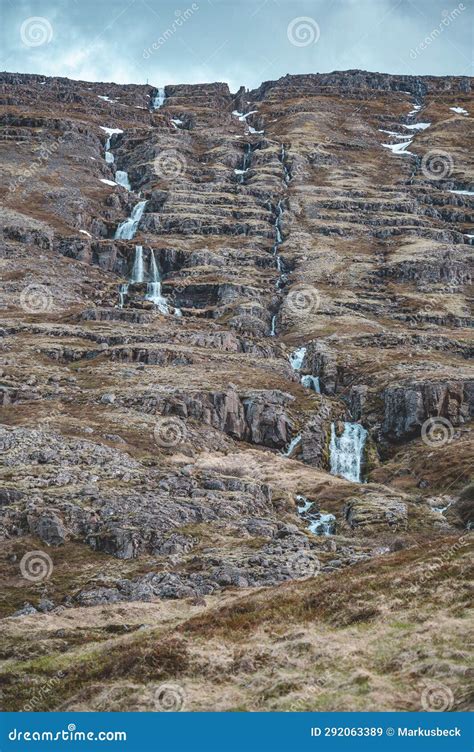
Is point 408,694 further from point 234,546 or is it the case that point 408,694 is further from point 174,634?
point 234,546

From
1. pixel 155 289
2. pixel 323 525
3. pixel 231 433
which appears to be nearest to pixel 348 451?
pixel 231 433

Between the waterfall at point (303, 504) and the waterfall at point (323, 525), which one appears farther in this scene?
the waterfall at point (303, 504)

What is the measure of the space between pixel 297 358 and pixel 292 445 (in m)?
30.8

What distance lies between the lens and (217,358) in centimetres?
8988

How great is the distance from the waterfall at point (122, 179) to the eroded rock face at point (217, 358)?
1.82 meters

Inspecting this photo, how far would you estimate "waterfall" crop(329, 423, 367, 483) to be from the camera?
225 ft

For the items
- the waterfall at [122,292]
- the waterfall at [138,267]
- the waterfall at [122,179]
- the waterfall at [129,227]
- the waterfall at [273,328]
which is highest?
the waterfall at [122,179]

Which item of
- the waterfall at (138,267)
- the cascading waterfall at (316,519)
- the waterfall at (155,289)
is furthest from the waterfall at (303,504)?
the waterfall at (138,267)

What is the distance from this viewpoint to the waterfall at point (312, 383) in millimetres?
88812

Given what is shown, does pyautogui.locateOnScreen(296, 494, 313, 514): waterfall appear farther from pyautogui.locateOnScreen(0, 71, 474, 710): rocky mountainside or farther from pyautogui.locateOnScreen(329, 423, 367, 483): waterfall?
pyautogui.locateOnScreen(329, 423, 367, 483): waterfall

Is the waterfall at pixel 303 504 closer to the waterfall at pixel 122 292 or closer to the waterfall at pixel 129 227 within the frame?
the waterfall at pixel 122 292

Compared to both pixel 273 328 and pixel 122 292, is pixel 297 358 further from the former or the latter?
pixel 122 292

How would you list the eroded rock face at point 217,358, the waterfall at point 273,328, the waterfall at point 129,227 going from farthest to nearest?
the waterfall at point 129,227 < the waterfall at point 273,328 < the eroded rock face at point 217,358

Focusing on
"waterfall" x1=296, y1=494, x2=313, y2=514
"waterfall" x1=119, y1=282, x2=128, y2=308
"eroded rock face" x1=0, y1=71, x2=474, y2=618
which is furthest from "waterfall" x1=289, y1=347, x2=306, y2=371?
"waterfall" x1=296, y1=494, x2=313, y2=514
